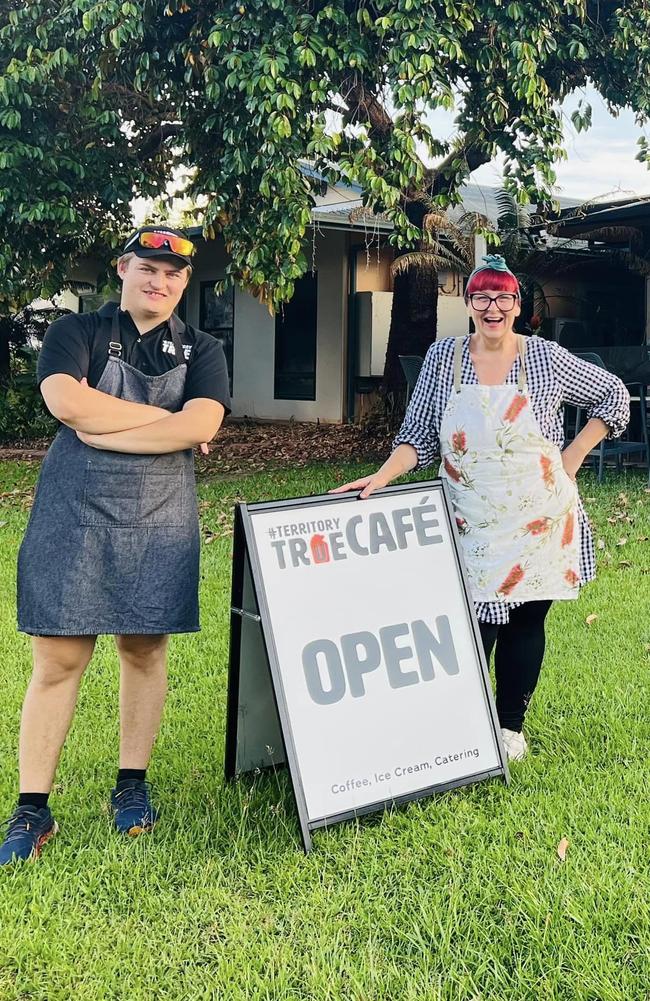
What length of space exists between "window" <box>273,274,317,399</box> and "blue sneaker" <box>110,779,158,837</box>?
45.9 ft

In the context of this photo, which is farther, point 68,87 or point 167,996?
point 68,87

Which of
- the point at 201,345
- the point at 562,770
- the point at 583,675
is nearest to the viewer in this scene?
the point at 201,345

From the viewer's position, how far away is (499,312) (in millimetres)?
3439

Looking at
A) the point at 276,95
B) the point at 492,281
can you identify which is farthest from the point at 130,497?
the point at 276,95

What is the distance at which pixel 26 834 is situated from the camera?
308 cm

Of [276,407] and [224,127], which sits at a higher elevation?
[224,127]

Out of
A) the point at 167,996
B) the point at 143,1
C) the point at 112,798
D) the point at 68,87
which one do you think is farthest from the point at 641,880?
the point at 68,87

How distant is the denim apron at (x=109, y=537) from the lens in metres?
3.04

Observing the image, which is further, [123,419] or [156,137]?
[156,137]

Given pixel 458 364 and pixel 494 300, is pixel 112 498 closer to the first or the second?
pixel 458 364

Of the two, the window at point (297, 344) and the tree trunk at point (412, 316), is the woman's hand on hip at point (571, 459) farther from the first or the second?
the window at point (297, 344)

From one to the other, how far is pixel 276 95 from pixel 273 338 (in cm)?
992

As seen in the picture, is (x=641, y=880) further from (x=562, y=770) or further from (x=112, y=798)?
(x=112, y=798)

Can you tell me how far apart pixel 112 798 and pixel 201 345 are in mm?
1551
